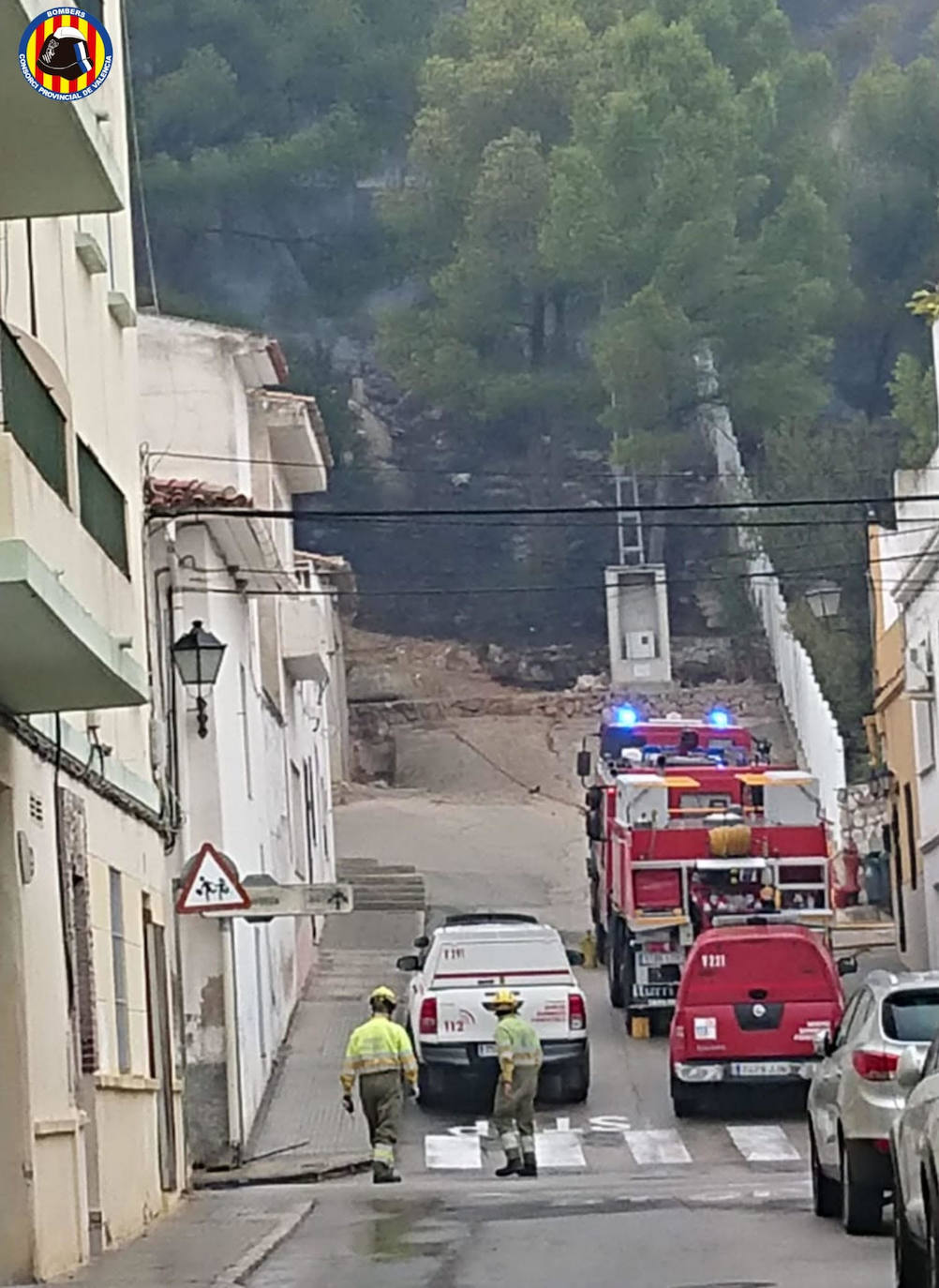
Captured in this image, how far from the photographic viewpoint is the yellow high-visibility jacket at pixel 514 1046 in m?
21.3

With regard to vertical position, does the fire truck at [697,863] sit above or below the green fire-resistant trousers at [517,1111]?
above

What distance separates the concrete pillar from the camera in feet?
→ 42.9

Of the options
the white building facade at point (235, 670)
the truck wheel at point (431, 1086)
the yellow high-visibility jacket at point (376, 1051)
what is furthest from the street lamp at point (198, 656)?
the truck wheel at point (431, 1086)

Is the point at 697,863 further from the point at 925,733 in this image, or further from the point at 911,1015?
the point at 911,1015

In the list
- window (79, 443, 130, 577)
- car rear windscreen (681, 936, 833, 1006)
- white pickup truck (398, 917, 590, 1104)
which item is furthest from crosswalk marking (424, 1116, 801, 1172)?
window (79, 443, 130, 577)

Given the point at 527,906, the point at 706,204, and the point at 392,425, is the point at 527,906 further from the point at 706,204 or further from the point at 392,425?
the point at 392,425

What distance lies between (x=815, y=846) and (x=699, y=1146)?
6733mm

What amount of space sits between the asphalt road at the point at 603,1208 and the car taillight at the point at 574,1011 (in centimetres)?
94

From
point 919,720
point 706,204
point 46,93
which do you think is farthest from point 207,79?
point 46,93

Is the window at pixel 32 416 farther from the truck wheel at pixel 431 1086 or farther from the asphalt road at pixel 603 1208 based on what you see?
the truck wheel at pixel 431 1086

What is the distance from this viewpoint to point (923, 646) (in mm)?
35188

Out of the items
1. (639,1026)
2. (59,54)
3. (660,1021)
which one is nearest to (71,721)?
(59,54)

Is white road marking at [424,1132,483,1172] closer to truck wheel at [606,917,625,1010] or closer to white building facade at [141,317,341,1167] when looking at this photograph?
white building facade at [141,317,341,1167]

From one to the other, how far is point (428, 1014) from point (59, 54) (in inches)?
627
